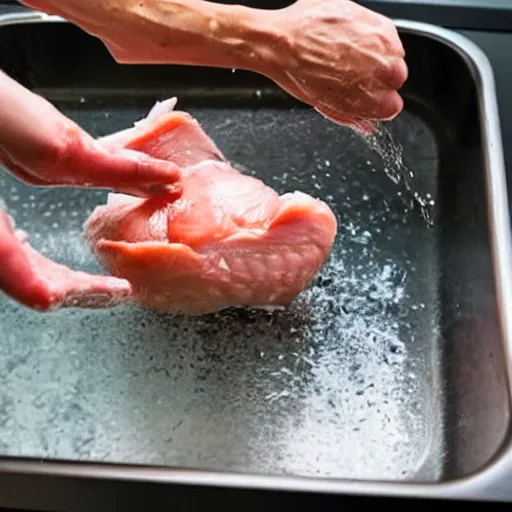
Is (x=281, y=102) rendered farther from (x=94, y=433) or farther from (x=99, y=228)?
(x=94, y=433)

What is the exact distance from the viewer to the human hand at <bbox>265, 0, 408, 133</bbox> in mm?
772

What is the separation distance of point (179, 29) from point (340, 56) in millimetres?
133

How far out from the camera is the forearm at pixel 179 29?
780mm

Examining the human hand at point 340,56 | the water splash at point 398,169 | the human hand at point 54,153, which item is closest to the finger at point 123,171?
the human hand at point 54,153

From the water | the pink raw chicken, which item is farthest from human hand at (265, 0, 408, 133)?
the water

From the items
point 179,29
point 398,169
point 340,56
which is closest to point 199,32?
point 179,29

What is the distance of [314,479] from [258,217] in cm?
28

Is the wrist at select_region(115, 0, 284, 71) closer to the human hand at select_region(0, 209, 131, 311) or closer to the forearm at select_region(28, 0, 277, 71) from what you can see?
the forearm at select_region(28, 0, 277, 71)

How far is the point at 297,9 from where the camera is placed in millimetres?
797

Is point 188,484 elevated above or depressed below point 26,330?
above

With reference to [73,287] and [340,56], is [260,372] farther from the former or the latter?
[340,56]

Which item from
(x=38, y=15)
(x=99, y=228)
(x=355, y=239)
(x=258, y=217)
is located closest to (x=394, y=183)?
(x=355, y=239)

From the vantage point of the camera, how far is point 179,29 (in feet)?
2.59

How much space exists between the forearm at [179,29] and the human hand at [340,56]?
2cm
